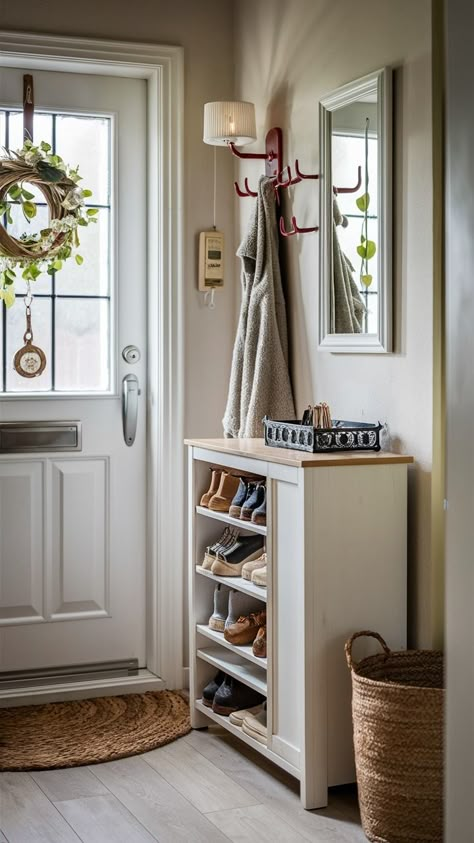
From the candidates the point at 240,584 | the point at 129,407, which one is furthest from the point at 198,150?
the point at 240,584

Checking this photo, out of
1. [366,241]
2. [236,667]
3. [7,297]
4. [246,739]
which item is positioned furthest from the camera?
[7,297]

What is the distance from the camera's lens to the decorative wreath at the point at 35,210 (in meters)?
3.11

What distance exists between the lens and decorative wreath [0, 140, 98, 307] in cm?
311

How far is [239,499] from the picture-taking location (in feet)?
8.91

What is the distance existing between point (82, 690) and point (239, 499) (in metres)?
1.09

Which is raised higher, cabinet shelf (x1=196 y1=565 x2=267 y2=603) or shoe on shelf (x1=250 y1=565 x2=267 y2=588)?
shoe on shelf (x1=250 y1=565 x2=267 y2=588)

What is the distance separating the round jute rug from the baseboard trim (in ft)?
0.11

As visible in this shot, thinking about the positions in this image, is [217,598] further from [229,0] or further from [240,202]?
[229,0]

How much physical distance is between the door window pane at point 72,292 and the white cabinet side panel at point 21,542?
0.30 meters

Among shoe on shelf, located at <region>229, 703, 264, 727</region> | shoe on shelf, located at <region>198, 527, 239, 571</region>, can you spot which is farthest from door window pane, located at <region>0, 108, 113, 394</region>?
shoe on shelf, located at <region>229, 703, 264, 727</region>

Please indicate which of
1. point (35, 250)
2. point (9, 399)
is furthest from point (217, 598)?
point (35, 250)

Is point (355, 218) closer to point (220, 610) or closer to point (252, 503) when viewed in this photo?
point (252, 503)

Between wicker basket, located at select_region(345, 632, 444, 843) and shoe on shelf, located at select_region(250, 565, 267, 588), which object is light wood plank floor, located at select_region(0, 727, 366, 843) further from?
shoe on shelf, located at select_region(250, 565, 267, 588)

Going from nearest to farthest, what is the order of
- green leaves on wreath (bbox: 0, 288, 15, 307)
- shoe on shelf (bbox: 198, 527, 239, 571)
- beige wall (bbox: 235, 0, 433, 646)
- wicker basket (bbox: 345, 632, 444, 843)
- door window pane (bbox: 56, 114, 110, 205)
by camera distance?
wicker basket (bbox: 345, 632, 444, 843)
beige wall (bbox: 235, 0, 433, 646)
shoe on shelf (bbox: 198, 527, 239, 571)
green leaves on wreath (bbox: 0, 288, 15, 307)
door window pane (bbox: 56, 114, 110, 205)
